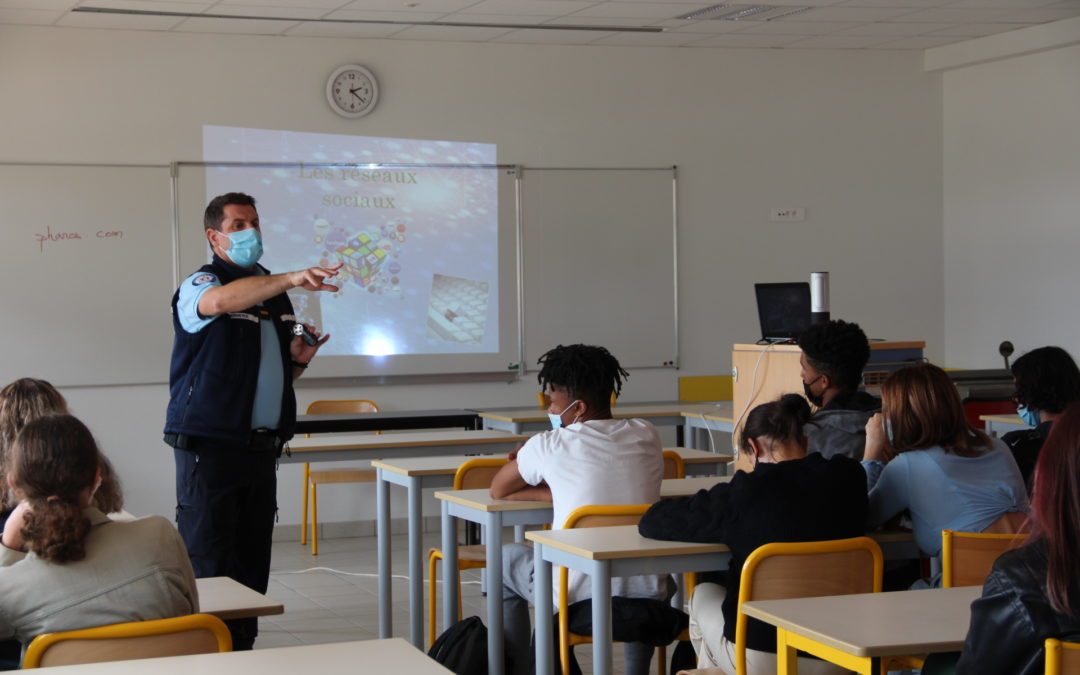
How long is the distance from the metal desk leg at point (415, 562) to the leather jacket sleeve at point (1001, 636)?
116 inches

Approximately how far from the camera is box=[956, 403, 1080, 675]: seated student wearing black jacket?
191 cm

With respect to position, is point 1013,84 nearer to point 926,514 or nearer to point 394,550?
point 394,550

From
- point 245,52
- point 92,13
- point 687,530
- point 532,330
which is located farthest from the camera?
point 532,330

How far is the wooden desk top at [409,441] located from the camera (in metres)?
5.84

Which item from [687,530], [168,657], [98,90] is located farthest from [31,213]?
[168,657]

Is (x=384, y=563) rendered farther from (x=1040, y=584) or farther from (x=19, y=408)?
(x=1040, y=584)

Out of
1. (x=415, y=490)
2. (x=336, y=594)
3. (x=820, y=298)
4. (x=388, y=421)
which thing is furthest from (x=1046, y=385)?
(x=388, y=421)

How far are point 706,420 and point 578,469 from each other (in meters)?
3.48

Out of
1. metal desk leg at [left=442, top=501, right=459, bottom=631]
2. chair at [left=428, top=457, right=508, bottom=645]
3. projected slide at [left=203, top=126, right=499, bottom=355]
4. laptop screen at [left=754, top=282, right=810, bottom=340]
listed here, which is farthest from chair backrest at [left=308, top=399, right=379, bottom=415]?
metal desk leg at [left=442, top=501, right=459, bottom=631]

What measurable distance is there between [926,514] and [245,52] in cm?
542

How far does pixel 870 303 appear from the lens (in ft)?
30.2

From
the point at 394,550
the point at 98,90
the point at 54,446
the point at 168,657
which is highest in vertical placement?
the point at 98,90

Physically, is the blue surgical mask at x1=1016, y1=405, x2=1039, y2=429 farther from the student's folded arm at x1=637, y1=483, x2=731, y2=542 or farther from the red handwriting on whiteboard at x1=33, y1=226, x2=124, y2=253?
the red handwriting on whiteboard at x1=33, y1=226, x2=124, y2=253

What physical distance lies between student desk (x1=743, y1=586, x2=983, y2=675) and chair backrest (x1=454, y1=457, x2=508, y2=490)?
87.8 inches
